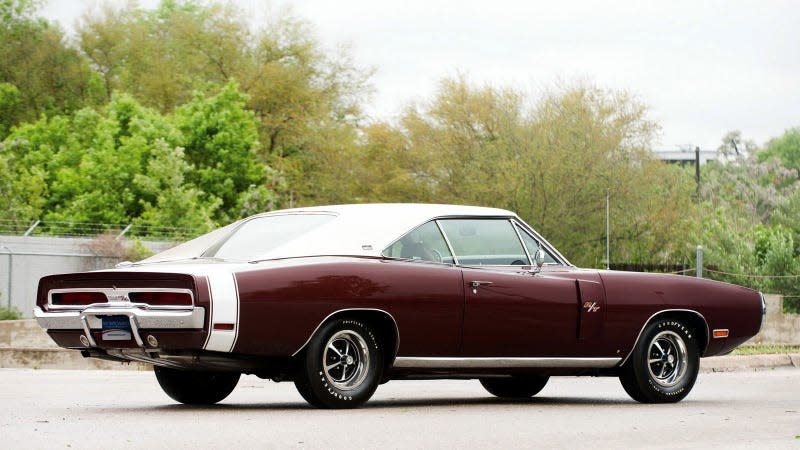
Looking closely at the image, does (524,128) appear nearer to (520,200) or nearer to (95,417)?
(520,200)

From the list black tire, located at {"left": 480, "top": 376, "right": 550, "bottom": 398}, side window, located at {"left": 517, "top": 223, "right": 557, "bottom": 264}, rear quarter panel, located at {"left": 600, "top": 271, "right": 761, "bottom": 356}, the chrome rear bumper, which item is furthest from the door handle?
the chrome rear bumper

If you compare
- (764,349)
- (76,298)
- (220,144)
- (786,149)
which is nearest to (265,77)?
(220,144)

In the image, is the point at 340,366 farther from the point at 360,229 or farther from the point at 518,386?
the point at 518,386

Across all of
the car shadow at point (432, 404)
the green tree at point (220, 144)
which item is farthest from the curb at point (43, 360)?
the green tree at point (220, 144)

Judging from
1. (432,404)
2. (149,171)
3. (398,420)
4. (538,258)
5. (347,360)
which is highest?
(149,171)

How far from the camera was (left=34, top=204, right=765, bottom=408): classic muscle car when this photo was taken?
979 cm

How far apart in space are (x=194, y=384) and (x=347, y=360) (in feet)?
4.93

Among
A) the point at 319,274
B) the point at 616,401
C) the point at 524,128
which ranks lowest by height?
the point at 616,401

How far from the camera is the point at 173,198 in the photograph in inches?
1555

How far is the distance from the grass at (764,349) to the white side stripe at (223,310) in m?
11.9

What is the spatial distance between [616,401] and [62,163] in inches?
1732

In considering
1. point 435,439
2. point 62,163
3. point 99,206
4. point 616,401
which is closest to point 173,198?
point 99,206

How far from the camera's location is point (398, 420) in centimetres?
981

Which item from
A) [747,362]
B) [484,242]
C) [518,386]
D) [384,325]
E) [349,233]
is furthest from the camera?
[747,362]
